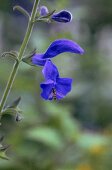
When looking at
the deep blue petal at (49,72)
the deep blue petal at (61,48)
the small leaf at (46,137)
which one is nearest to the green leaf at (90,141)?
the small leaf at (46,137)

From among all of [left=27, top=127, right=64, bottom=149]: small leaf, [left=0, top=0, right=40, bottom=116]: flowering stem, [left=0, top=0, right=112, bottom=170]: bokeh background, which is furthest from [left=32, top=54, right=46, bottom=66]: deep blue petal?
[left=27, top=127, right=64, bottom=149]: small leaf

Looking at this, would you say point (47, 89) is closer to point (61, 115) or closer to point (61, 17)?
point (61, 17)

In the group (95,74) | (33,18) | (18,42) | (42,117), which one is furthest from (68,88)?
(18,42)

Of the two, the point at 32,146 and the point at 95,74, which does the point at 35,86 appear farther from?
the point at 95,74

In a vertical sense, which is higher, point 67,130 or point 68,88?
point 67,130

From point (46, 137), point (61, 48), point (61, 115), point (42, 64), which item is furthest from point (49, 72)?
point (61, 115)

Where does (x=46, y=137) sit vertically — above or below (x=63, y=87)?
above
